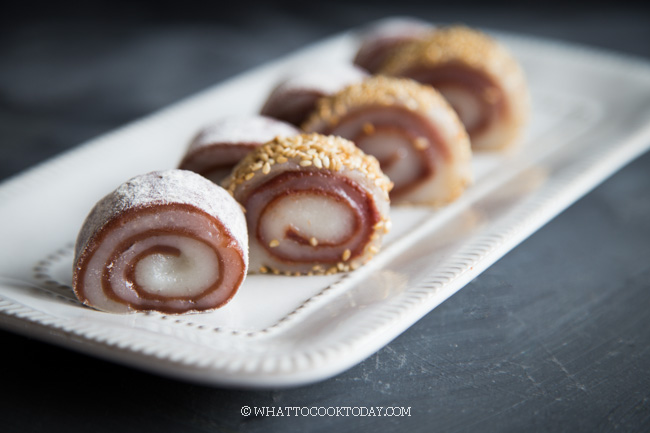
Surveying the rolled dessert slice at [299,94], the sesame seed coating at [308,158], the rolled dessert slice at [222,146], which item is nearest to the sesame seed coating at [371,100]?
the rolled dessert slice at [299,94]

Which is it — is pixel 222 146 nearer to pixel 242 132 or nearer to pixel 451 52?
pixel 242 132

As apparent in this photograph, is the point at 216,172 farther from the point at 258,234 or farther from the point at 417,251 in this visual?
the point at 417,251

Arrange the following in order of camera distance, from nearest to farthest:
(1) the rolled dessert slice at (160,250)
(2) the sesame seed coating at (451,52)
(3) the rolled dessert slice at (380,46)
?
(1) the rolled dessert slice at (160,250) → (2) the sesame seed coating at (451,52) → (3) the rolled dessert slice at (380,46)

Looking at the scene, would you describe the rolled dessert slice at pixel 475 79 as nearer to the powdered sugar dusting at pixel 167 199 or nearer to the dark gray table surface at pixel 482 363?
the dark gray table surface at pixel 482 363

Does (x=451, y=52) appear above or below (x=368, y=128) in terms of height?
above

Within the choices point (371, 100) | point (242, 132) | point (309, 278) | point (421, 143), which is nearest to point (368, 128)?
point (371, 100)

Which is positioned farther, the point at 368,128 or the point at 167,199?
the point at 368,128
